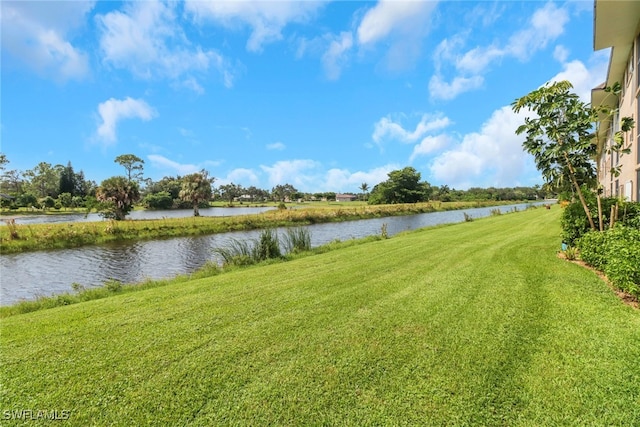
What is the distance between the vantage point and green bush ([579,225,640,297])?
442cm

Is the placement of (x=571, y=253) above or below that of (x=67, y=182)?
below

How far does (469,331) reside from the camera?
12.4ft

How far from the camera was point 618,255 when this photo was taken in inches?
191

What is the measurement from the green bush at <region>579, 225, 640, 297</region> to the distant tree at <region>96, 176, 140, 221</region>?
40749 mm

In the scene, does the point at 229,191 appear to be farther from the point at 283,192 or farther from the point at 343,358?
the point at 343,358

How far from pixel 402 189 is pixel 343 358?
247ft

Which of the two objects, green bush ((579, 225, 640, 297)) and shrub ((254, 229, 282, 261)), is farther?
shrub ((254, 229, 282, 261))

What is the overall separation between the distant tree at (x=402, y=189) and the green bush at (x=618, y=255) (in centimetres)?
7009

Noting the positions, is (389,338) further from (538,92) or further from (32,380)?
(538,92)

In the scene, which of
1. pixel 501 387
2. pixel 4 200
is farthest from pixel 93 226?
pixel 4 200

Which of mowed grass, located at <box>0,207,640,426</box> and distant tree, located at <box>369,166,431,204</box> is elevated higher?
distant tree, located at <box>369,166,431,204</box>

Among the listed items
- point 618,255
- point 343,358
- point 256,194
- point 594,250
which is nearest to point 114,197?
point 343,358

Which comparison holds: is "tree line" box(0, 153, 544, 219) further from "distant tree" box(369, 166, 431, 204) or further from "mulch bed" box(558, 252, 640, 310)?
"mulch bed" box(558, 252, 640, 310)

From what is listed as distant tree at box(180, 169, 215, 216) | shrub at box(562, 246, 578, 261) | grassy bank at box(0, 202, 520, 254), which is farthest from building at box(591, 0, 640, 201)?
distant tree at box(180, 169, 215, 216)
